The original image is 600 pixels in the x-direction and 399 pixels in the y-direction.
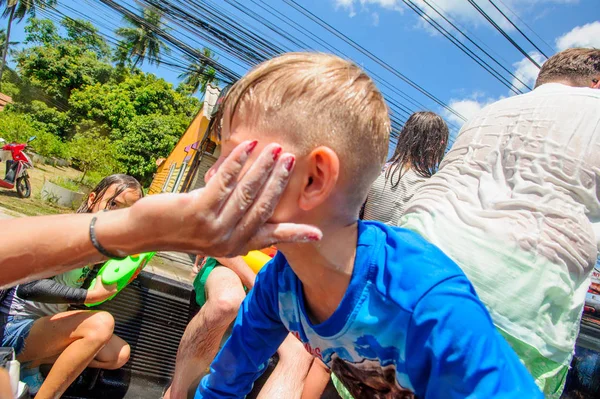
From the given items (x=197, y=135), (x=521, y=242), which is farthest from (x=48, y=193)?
(x=521, y=242)

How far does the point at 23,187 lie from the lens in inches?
515

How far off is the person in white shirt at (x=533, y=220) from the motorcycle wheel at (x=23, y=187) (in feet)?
47.4

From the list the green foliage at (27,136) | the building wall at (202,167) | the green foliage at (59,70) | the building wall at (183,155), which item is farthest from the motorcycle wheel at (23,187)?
the green foliage at (59,70)

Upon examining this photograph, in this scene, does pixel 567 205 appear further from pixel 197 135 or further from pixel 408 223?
pixel 197 135

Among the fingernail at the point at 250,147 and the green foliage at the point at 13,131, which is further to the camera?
the green foliage at the point at 13,131

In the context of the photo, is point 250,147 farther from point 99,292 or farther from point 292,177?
point 99,292

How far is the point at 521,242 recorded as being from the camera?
4.66ft

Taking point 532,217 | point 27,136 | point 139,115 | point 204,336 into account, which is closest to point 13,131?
point 27,136

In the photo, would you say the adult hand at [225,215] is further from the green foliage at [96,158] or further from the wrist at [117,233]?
the green foliage at [96,158]

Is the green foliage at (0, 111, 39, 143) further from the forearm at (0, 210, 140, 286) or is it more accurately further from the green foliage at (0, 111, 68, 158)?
the forearm at (0, 210, 140, 286)

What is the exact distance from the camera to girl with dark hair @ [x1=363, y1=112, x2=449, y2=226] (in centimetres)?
282

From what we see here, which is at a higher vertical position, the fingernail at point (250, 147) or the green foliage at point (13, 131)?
the fingernail at point (250, 147)

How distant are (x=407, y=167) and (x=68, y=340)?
2.51m

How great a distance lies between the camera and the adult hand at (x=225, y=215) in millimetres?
958
